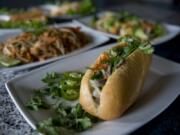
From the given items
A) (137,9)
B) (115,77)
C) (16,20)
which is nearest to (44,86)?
(115,77)

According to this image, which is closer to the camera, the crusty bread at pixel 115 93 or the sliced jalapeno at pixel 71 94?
the crusty bread at pixel 115 93

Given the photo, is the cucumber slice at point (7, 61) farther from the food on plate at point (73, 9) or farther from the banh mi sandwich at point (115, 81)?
the food on plate at point (73, 9)

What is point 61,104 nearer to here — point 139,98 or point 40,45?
point 139,98

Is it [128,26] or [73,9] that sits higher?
[128,26]

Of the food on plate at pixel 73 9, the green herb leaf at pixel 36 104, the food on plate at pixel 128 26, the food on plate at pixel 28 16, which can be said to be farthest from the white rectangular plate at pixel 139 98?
the food on plate at pixel 73 9

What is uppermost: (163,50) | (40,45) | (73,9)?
(40,45)

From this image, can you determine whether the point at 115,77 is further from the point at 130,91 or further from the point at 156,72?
the point at 156,72

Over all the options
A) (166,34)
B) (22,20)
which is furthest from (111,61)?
(22,20)
